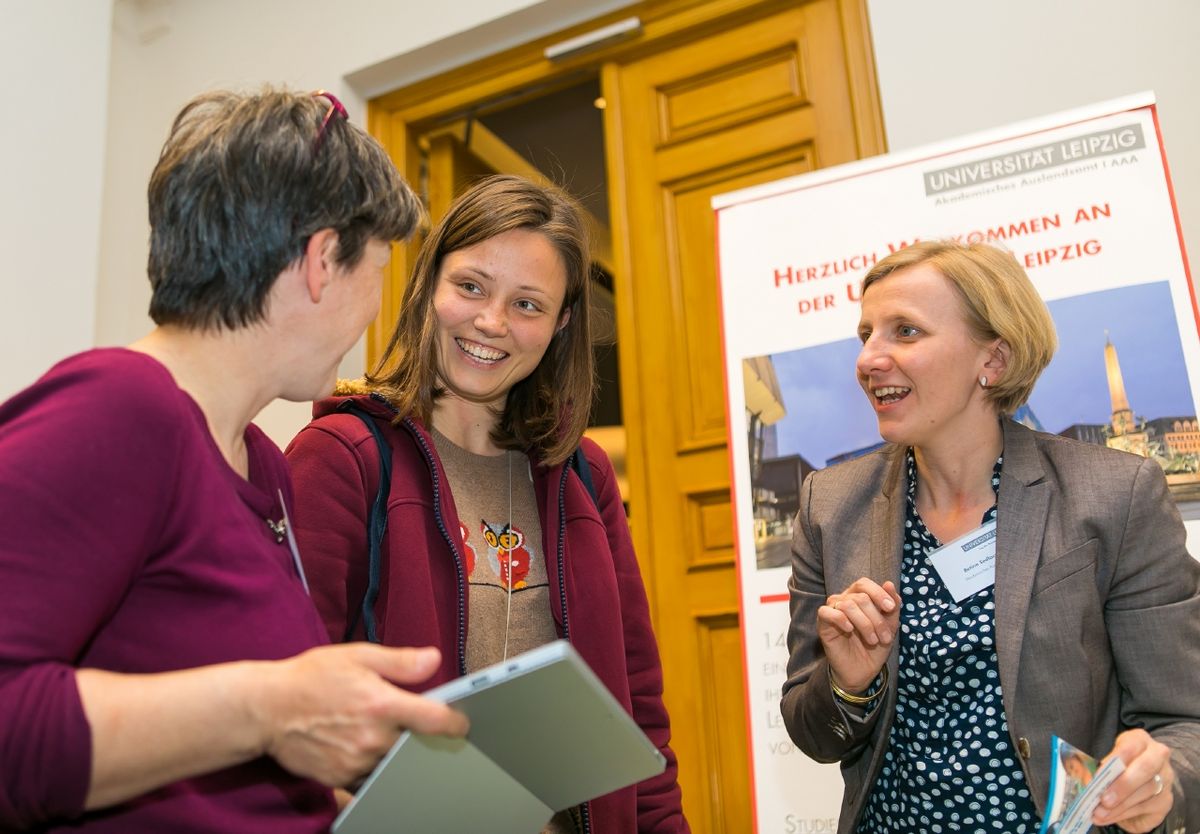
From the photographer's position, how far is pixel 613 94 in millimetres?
3836

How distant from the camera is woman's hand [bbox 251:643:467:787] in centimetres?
80

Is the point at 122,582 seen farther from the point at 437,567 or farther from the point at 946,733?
the point at 946,733

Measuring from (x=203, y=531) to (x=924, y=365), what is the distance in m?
1.21

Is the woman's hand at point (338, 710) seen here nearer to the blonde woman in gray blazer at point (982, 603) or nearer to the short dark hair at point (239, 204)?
the short dark hair at point (239, 204)

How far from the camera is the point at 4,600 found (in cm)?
74

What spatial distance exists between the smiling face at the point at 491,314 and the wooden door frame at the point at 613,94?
1.81m

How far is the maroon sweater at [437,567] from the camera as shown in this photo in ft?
4.65

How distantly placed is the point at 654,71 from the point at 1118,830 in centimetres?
303

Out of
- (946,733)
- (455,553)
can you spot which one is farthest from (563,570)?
(946,733)

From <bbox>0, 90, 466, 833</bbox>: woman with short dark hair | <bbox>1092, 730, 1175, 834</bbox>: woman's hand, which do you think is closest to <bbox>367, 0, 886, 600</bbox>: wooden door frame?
<bbox>1092, 730, 1175, 834</bbox>: woman's hand

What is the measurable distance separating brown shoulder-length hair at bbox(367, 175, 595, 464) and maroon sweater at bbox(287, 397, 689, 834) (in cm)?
7

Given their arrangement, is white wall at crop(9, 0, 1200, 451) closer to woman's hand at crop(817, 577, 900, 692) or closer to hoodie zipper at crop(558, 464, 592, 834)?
hoodie zipper at crop(558, 464, 592, 834)

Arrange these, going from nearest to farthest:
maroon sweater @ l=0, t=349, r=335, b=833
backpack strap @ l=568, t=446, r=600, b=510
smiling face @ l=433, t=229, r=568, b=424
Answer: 1. maroon sweater @ l=0, t=349, r=335, b=833
2. smiling face @ l=433, t=229, r=568, b=424
3. backpack strap @ l=568, t=446, r=600, b=510

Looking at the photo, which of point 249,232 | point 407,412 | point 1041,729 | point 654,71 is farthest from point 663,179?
point 249,232
